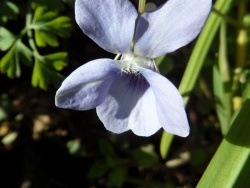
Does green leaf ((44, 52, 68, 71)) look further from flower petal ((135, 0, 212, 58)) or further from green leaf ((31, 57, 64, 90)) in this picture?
flower petal ((135, 0, 212, 58))

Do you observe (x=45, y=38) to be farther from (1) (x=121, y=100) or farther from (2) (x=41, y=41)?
(1) (x=121, y=100)

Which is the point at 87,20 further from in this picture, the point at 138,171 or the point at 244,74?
the point at 138,171

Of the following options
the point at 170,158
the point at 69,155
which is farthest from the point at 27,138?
the point at 170,158

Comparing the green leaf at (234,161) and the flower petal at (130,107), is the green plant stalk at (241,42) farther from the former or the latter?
the flower petal at (130,107)

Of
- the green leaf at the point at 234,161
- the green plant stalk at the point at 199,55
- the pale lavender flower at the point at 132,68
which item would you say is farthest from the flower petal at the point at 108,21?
the green plant stalk at the point at 199,55

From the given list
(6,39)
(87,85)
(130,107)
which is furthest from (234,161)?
(6,39)

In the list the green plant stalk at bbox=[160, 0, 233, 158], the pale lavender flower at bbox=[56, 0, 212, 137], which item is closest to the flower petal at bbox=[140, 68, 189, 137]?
the pale lavender flower at bbox=[56, 0, 212, 137]

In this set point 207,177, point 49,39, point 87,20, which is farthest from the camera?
point 49,39
